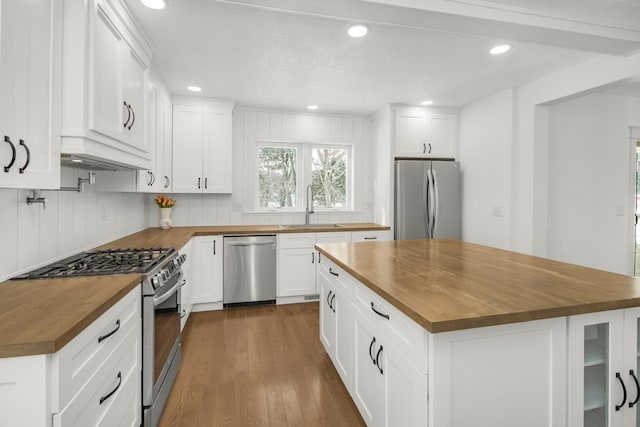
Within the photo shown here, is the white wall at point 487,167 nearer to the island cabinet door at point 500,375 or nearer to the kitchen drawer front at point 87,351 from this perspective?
the island cabinet door at point 500,375

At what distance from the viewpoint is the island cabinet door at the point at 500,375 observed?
1004 millimetres

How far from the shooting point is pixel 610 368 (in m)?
1.19

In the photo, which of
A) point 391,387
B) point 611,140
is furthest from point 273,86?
point 611,140

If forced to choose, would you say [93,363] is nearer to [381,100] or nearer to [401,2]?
[401,2]

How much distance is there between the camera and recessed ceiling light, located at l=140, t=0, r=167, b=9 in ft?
6.18

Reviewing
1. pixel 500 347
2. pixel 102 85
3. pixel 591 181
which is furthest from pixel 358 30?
pixel 591 181

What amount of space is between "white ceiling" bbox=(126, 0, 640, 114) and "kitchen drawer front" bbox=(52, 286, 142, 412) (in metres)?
1.72

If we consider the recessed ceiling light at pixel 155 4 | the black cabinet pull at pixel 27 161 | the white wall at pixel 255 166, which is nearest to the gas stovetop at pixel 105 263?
the black cabinet pull at pixel 27 161

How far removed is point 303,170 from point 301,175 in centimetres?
8

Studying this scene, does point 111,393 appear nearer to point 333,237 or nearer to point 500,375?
point 500,375

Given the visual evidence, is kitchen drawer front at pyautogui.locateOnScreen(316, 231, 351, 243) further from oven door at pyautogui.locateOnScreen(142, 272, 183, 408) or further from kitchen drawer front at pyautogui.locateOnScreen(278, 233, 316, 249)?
oven door at pyautogui.locateOnScreen(142, 272, 183, 408)

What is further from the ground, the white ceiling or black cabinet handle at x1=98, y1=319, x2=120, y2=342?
the white ceiling

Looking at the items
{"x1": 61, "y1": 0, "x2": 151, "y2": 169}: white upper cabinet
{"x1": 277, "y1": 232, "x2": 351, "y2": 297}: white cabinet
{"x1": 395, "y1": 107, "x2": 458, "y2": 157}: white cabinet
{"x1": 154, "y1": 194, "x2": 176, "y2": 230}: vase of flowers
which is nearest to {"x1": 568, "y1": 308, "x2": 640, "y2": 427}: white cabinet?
{"x1": 61, "y1": 0, "x2": 151, "y2": 169}: white upper cabinet

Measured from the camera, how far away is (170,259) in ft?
6.95
